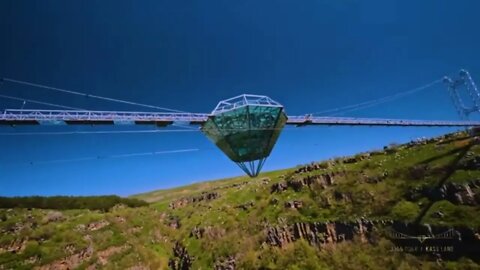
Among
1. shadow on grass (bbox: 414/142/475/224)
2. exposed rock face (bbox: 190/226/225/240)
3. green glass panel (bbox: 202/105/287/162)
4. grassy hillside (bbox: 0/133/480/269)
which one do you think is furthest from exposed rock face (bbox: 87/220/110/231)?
shadow on grass (bbox: 414/142/475/224)

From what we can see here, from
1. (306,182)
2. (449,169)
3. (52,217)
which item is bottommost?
(449,169)

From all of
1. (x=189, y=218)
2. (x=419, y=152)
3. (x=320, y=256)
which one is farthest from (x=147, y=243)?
(x=419, y=152)

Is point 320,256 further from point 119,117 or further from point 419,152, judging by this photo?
point 119,117

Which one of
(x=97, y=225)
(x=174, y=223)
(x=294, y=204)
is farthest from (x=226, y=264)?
(x=174, y=223)

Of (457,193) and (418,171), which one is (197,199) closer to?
(418,171)

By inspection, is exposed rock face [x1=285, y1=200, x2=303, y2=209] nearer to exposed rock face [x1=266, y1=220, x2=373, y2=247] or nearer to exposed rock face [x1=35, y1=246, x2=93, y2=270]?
exposed rock face [x1=266, y1=220, x2=373, y2=247]

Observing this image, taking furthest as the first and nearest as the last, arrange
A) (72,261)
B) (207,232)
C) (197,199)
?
(197,199) < (207,232) < (72,261)
